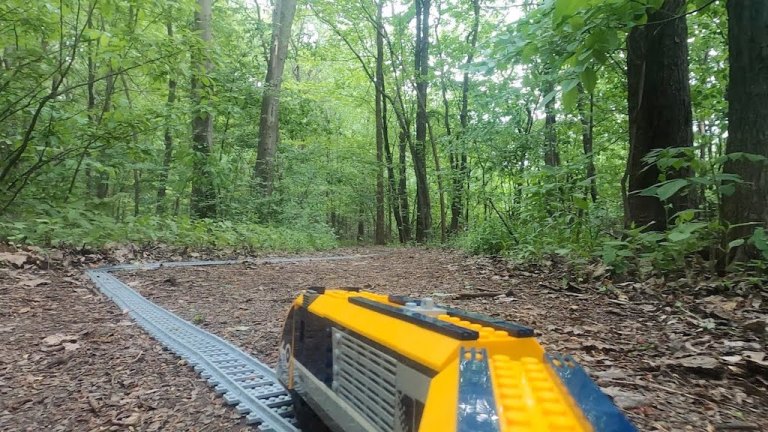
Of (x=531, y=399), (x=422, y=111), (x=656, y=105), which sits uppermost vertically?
(x=422, y=111)

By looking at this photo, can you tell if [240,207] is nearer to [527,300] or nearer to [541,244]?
[541,244]

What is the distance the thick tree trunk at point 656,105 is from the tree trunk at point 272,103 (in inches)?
367

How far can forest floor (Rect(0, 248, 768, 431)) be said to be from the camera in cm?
185

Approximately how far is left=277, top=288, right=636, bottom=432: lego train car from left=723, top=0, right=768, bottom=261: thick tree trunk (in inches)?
124

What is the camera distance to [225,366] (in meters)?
2.40

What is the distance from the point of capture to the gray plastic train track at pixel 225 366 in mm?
1854

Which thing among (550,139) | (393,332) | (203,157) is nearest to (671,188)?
(393,332)

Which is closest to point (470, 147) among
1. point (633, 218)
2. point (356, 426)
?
point (633, 218)

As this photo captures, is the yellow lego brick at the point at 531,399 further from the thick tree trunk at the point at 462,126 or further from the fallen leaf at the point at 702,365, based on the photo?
the thick tree trunk at the point at 462,126

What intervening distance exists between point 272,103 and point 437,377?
12584mm

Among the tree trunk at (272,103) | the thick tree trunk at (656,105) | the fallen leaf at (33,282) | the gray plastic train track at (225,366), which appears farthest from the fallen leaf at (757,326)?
the tree trunk at (272,103)

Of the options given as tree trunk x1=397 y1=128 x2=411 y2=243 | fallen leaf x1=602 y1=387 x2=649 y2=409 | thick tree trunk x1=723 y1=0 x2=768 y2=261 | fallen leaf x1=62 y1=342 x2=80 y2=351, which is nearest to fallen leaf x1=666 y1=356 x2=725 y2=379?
fallen leaf x1=602 y1=387 x2=649 y2=409

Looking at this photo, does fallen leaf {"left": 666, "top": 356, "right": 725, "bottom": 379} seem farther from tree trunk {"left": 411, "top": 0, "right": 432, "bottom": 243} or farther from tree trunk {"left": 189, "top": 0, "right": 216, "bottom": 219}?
tree trunk {"left": 411, "top": 0, "right": 432, "bottom": 243}

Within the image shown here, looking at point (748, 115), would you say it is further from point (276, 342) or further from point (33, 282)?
point (33, 282)
